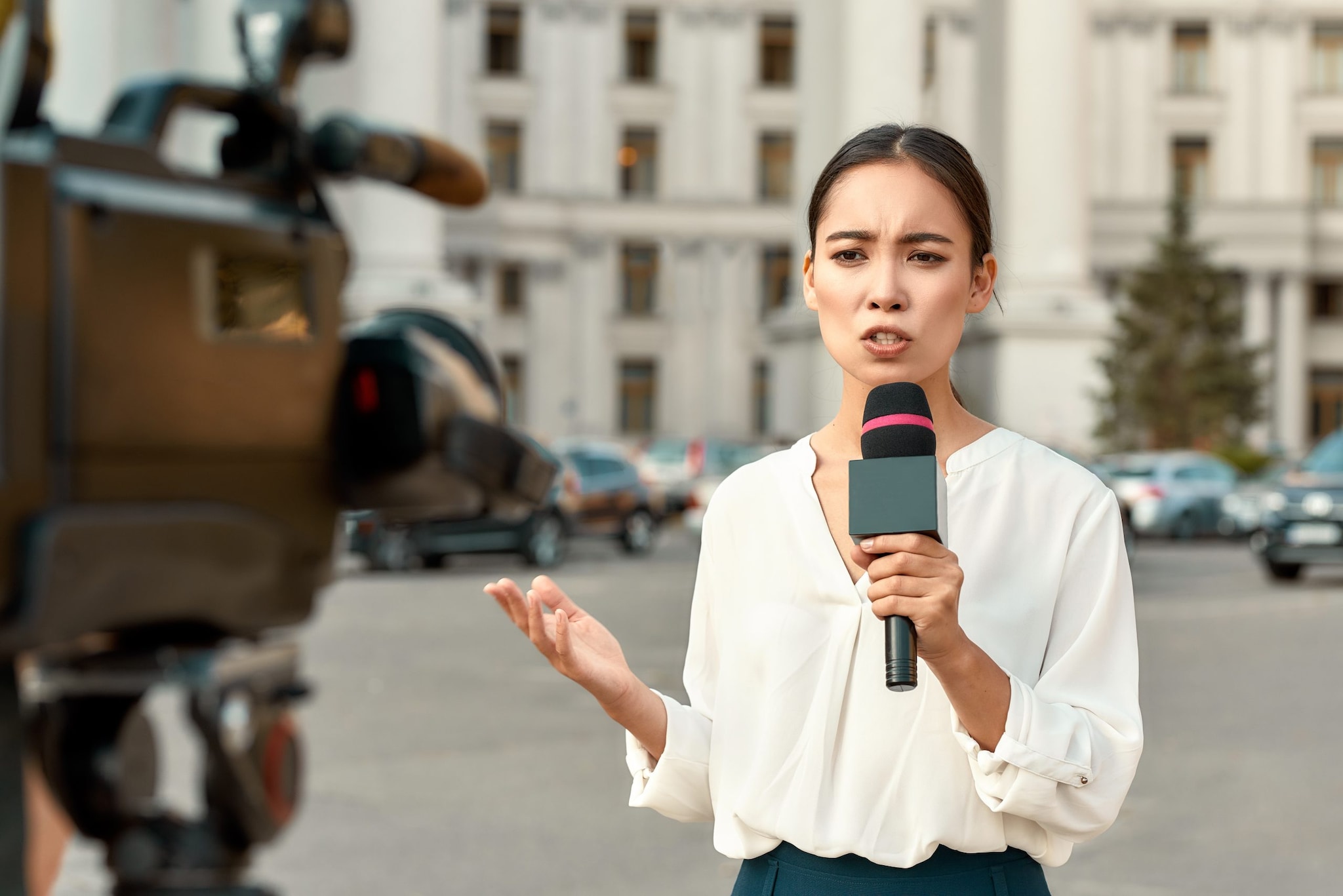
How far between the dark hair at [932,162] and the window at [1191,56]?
206ft

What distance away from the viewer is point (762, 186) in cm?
6156

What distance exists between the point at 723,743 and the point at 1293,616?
14.6m

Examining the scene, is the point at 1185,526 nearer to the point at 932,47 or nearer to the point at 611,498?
the point at 611,498

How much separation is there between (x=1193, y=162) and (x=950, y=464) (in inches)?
2466

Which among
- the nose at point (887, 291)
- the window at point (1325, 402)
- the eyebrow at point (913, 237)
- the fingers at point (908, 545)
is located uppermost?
the eyebrow at point (913, 237)

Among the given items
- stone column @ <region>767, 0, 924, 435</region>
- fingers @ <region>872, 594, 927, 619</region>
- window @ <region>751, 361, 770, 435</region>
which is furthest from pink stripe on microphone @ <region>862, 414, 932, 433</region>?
Answer: window @ <region>751, 361, 770, 435</region>

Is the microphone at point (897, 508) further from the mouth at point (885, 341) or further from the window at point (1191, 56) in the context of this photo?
the window at point (1191, 56)

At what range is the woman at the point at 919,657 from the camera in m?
1.92

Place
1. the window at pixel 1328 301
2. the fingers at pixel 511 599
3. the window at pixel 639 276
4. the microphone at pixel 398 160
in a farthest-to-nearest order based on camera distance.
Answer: the window at pixel 1328 301 → the window at pixel 639 276 → the fingers at pixel 511 599 → the microphone at pixel 398 160

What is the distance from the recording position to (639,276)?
60.4 m

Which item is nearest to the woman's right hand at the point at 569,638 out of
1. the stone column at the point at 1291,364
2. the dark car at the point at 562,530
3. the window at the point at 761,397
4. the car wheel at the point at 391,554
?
the dark car at the point at 562,530

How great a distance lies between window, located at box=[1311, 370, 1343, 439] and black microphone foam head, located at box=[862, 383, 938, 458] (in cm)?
6247

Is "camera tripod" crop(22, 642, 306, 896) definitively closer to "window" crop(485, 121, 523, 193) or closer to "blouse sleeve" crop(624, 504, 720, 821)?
"blouse sleeve" crop(624, 504, 720, 821)

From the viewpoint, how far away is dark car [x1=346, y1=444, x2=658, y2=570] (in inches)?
805
